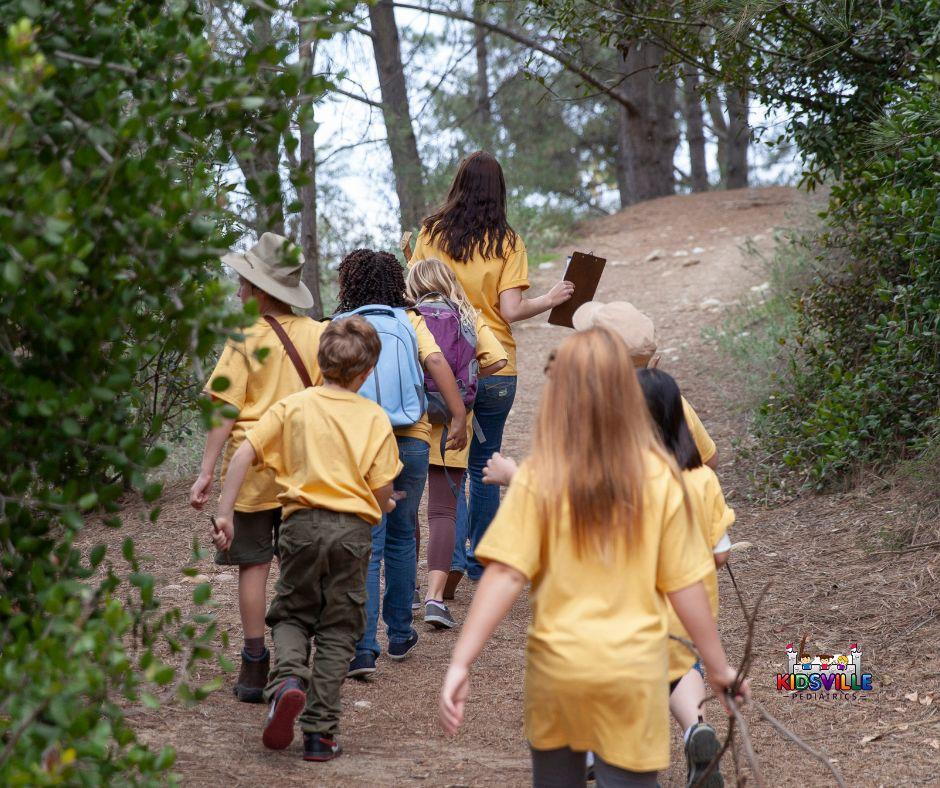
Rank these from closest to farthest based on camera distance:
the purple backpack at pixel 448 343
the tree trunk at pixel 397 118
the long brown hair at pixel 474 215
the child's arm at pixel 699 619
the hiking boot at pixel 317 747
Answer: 1. the child's arm at pixel 699 619
2. the hiking boot at pixel 317 747
3. the purple backpack at pixel 448 343
4. the long brown hair at pixel 474 215
5. the tree trunk at pixel 397 118

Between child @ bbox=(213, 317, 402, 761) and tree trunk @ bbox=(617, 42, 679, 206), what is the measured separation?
50.1ft

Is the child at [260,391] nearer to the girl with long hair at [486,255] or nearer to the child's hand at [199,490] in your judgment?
the child's hand at [199,490]

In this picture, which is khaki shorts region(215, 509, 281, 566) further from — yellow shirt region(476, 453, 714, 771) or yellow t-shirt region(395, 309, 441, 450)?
yellow shirt region(476, 453, 714, 771)

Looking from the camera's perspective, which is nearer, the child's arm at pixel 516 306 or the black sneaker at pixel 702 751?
the black sneaker at pixel 702 751

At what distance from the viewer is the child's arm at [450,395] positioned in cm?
516

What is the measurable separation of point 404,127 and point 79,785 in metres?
11.2

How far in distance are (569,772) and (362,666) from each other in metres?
2.17

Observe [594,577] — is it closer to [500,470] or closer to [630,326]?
[500,470]

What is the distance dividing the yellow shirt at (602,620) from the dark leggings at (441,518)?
8.87ft

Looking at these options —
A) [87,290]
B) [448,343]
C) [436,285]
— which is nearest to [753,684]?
[448,343]

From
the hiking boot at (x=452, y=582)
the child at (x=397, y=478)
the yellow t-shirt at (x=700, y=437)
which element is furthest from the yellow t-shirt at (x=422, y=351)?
the yellow t-shirt at (x=700, y=437)

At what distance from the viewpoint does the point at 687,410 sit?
411 centimetres

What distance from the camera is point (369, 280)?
500cm

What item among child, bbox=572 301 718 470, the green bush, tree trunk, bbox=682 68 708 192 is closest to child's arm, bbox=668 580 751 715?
the green bush
